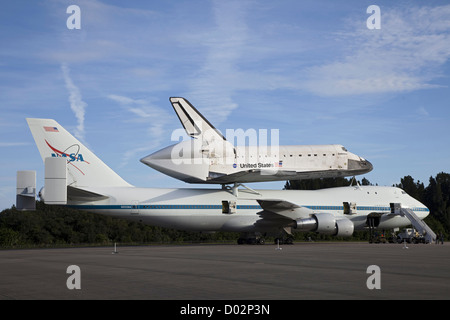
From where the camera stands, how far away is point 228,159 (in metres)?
36.6

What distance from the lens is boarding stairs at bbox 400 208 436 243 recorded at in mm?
38906

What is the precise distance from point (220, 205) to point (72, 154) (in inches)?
432

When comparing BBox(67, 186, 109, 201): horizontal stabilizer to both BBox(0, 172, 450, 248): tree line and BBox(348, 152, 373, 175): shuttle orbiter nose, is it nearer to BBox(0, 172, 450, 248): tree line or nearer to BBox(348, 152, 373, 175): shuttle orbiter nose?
BBox(348, 152, 373, 175): shuttle orbiter nose

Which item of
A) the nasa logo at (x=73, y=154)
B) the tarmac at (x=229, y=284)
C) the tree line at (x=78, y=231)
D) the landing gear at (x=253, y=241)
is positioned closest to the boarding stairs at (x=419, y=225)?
the landing gear at (x=253, y=241)

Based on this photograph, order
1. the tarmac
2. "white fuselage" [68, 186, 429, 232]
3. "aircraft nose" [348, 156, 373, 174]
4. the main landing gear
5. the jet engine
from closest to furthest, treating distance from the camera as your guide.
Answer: the tarmac < "white fuselage" [68, 186, 429, 232] < the jet engine < "aircraft nose" [348, 156, 373, 174] < the main landing gear

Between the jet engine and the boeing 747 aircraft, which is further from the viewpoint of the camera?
the jet engine

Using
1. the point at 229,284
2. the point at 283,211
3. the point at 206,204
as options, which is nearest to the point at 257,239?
the point at 283,211

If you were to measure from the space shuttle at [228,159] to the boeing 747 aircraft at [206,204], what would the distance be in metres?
1.78

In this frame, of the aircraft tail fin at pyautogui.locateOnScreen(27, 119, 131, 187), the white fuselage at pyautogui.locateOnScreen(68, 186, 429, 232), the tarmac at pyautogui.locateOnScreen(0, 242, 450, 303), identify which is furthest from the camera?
the white fuselage at pyautogui.locateOnScreen(68, 186, 429, 232)

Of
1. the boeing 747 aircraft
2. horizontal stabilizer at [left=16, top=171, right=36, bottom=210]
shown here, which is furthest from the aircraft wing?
horizontal stabilizer at [left=16, top=171, right=36, bottom=210]

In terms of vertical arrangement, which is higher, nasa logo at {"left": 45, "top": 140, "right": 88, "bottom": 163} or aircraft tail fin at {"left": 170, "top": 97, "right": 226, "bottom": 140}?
aircraft tail fin at {"left": 170, "top": 97, "right": 226, "bottom": 140}

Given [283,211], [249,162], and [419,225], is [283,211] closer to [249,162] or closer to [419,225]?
[249,162]

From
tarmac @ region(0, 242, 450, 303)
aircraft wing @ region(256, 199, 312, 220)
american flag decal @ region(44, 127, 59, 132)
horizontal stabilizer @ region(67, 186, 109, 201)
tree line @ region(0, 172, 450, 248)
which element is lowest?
tree line @ region(0, 172, 450, 248)
